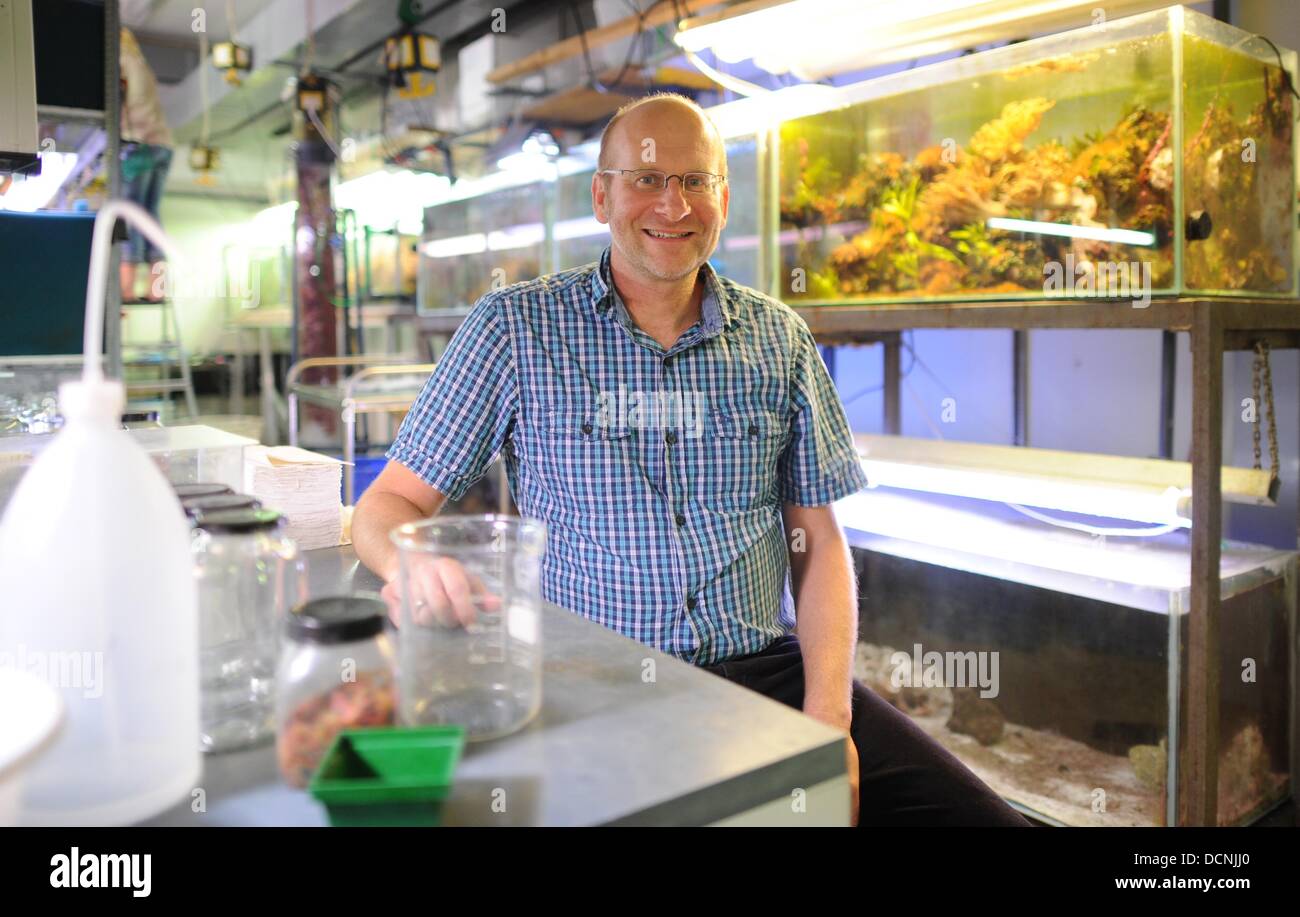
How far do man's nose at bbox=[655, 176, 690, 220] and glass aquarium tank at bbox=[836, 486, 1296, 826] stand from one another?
89 cm

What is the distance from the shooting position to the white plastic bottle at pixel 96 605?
2.34 feet

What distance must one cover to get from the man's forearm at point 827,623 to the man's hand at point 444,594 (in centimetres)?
79

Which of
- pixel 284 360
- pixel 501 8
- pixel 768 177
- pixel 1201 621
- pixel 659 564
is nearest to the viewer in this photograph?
pixel 659 564

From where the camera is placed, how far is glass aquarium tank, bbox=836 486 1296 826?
2445 millimetres

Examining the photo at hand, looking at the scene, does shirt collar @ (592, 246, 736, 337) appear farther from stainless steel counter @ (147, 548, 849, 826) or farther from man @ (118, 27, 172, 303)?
man @ (118, 27, 172, 303)

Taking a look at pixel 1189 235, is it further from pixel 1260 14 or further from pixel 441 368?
pixel 441 368

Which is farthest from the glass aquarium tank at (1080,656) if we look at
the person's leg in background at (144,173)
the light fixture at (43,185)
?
the person's leg in background at (144,173)

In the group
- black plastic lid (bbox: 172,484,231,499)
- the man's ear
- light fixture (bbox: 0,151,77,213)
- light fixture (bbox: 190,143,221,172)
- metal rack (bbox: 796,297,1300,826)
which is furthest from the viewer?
light fixture (bbox: 190,143,221,172)

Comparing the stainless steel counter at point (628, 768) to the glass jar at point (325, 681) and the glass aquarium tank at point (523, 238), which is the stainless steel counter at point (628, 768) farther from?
the glass aquarium tank at point (523, 238)

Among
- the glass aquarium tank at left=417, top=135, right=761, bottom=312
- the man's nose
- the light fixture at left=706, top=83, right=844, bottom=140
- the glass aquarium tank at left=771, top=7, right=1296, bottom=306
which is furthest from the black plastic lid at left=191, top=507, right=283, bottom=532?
the glass aquarium tank at left=417, top=135, right=761, bottom=312

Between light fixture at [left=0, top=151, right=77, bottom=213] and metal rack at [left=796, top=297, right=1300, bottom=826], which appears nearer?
metal rack at [left=796, top=297, right=1300, bottom=826]

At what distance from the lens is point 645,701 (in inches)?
38.4

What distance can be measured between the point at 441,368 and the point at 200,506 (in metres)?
0.84

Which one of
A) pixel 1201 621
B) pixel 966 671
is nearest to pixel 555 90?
pixel 966 671
